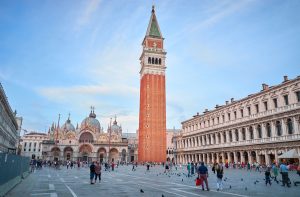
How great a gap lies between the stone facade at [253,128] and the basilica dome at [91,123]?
41334mm

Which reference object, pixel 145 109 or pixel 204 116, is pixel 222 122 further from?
pixel 145 109

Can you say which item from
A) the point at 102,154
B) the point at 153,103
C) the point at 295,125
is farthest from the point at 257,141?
the point at 102,154

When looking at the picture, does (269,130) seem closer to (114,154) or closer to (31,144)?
(114,154)

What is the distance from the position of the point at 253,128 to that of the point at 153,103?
38.2 metres

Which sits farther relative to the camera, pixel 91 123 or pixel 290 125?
pixel 91 123

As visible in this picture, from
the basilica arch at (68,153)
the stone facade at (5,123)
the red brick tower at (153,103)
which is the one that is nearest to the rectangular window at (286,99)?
the stone facade at (5,123)

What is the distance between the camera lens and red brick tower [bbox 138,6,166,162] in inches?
2958

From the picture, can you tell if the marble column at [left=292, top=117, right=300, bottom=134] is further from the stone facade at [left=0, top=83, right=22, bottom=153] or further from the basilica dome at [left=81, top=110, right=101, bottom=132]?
the basilica dome at [left=81, top=110, right=101, bottom=132]

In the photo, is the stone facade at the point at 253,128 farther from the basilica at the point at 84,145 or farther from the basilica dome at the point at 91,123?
the basilica dome at the point at 91,123

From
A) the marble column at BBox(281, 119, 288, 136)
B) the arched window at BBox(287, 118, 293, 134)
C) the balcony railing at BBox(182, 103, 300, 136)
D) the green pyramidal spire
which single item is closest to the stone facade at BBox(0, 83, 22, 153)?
the balcony railing at BBox(182, 103, 300, 136)

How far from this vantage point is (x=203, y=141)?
199 ft

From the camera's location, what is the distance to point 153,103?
78.4 metres

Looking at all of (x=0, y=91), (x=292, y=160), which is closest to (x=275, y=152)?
(x=292, y=160)

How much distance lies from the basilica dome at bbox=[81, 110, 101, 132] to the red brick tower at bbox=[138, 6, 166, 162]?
21014 mm
